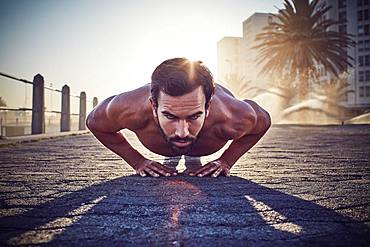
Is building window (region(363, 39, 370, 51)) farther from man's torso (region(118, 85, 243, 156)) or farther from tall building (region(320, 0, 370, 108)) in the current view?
man's torso (region(118, 85, 243, 156))

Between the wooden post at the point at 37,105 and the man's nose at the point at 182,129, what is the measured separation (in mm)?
7805

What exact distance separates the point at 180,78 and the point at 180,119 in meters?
0.30

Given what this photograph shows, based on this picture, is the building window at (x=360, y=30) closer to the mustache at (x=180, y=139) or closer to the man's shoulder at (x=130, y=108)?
the man's shoulder at (x=130, y=108)

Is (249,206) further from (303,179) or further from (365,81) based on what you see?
(365,81)

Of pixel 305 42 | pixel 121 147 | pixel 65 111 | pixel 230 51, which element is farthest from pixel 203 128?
pixel 230 51

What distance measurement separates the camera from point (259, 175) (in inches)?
117

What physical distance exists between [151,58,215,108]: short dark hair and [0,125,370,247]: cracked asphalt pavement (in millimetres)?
693

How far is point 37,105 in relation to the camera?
9.20 m

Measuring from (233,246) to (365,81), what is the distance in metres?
55.2

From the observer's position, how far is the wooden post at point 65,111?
11.8 metres

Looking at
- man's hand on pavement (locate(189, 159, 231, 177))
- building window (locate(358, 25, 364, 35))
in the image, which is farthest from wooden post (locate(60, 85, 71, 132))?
building window (locate(358, 25, 364, 35))

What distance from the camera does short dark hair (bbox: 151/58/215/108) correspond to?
7.84 feet

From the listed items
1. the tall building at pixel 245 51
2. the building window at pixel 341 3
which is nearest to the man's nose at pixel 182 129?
the building window at pixel 341 3

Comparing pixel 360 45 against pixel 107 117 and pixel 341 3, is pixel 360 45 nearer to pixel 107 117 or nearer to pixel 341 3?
pixel 341 3
